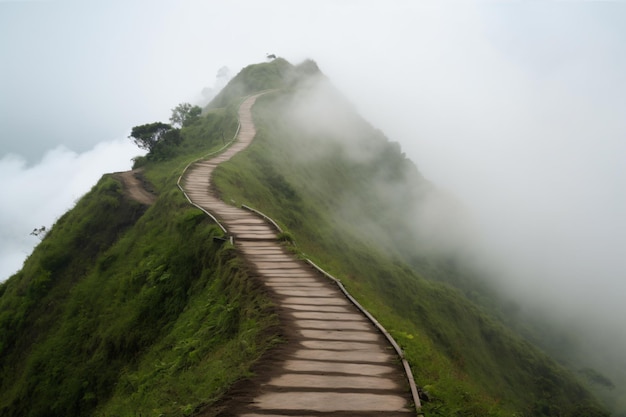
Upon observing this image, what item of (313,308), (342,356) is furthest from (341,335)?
(313,308)

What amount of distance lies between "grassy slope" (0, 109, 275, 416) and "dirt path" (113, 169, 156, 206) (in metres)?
1.02

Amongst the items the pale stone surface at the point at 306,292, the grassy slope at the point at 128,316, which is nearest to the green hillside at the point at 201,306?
the grassy slope at the point at 128,316

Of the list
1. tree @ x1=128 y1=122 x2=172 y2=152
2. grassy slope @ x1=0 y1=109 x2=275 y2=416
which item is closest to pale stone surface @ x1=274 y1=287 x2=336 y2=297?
grassy slope @ x1=0 y1=109 x2=275 y2=416

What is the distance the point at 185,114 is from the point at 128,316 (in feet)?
152

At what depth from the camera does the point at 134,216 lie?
85.4ft

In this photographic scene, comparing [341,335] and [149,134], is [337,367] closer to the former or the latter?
[341,335]

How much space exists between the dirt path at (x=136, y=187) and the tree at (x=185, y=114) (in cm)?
2133

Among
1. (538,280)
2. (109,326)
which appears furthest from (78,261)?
(538,280)

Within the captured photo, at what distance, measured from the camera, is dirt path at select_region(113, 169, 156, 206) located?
91.9 ft

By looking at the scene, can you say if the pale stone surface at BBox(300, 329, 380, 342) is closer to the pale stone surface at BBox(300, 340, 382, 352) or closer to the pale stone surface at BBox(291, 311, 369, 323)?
the pale stone surface at BBox(300, 340, 382, 352)

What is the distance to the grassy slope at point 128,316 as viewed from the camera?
1080 centimetres

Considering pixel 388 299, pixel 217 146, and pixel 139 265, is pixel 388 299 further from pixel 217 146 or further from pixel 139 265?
pixel 217 146

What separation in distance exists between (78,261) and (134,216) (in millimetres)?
4100

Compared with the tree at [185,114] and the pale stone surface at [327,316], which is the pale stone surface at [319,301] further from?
the tree at [185,114]
